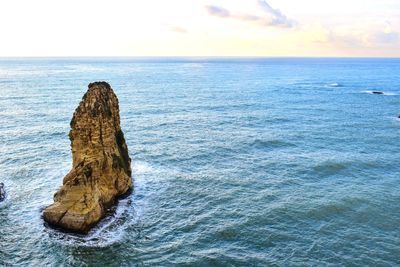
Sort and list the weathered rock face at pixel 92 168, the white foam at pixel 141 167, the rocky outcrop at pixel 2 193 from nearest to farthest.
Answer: the weathered rock face at pixel 92 168
the rocky outcrop at pixel 2 193
the white foam at pixel 141 167

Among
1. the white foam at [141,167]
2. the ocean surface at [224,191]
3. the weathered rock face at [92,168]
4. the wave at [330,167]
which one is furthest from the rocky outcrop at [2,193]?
the wave at [330,167]

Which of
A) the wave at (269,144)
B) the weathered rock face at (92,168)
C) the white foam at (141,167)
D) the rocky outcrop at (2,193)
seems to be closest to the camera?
the weathered rock face at (92,168)

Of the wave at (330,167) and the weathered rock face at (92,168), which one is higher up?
the weathered rock face at (92,168)

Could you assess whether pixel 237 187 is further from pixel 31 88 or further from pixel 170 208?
pixel 31 88

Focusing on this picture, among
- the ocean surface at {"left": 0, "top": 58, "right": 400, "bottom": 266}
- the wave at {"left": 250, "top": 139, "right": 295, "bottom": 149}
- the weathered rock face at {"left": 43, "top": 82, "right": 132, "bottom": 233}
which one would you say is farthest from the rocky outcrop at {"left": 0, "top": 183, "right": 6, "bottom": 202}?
the wave at {"left": 250, "top": 139, "right": 295, "bottom": 149}

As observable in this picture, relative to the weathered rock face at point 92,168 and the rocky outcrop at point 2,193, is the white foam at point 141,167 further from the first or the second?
the rocky outcrop at point 2,193

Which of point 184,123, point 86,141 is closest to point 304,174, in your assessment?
point 86,141

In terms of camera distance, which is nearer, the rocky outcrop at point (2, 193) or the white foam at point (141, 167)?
the rocky outcrop at point (2, 193)
